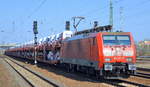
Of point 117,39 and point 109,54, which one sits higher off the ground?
point 117,39

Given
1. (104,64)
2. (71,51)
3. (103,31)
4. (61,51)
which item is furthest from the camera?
(61,51)

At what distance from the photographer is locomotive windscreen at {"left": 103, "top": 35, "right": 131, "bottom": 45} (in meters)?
21.5

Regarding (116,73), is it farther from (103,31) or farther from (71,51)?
(71,51)

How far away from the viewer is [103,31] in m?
22.1

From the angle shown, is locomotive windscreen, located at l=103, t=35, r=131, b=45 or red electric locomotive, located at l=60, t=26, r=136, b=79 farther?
locomotive windscreen, located at l=103, t=35, r=131, b=45

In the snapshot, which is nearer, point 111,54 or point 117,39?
point 111,54

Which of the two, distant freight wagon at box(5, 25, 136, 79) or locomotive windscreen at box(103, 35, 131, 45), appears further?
locomotive windscreen at box(103, 35, 131, 45)

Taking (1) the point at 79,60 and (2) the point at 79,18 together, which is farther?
(2) the point at 79,18

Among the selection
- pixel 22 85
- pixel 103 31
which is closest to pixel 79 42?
pixel 103 31

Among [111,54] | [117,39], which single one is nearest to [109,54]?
[111,54]

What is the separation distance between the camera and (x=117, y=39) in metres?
21.7

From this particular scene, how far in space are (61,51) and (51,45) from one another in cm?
627

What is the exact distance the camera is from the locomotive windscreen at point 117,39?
70.6ft

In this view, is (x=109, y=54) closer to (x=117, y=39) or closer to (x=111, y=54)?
(x=111, y=54)
